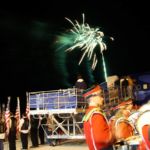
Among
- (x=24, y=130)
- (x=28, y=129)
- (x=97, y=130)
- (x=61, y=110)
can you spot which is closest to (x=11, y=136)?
(x=24, y=130)

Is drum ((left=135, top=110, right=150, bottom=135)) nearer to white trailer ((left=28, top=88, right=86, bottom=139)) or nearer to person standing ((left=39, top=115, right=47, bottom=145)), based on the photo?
white trailer ((left=28, top=88, right=86, bottom=139))

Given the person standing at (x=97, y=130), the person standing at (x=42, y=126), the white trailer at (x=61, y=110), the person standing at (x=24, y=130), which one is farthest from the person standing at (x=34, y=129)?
the person standing at (x=97, y=130)

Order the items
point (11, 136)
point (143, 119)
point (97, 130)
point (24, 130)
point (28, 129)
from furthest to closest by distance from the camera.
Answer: point (28, 129), point (24, 130), point (11, 136), point (97, 130), point (143, 119)

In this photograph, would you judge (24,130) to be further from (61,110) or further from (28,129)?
(61,110)

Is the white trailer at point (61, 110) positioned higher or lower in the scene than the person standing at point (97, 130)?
higher

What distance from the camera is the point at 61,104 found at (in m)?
18.9

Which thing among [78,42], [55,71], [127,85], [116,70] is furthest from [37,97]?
[55,71]

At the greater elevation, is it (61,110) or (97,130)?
(61,110)

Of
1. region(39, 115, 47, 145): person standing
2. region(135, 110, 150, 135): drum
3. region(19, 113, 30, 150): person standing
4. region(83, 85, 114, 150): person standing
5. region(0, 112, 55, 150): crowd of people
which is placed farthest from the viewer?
region(39, 115, 47, 145): person standing

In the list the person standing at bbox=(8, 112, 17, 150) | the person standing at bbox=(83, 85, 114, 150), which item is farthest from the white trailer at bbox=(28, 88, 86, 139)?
the person standing at bbox=(83, 85, 114, 150)

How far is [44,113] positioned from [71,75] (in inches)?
1346

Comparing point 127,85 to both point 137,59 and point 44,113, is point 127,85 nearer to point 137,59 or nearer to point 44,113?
point 44,113

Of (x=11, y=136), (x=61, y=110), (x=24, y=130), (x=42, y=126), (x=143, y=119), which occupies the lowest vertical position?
(x=11, y=136)

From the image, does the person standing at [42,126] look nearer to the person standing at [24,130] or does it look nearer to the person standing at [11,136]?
the person standing at [24,130]
